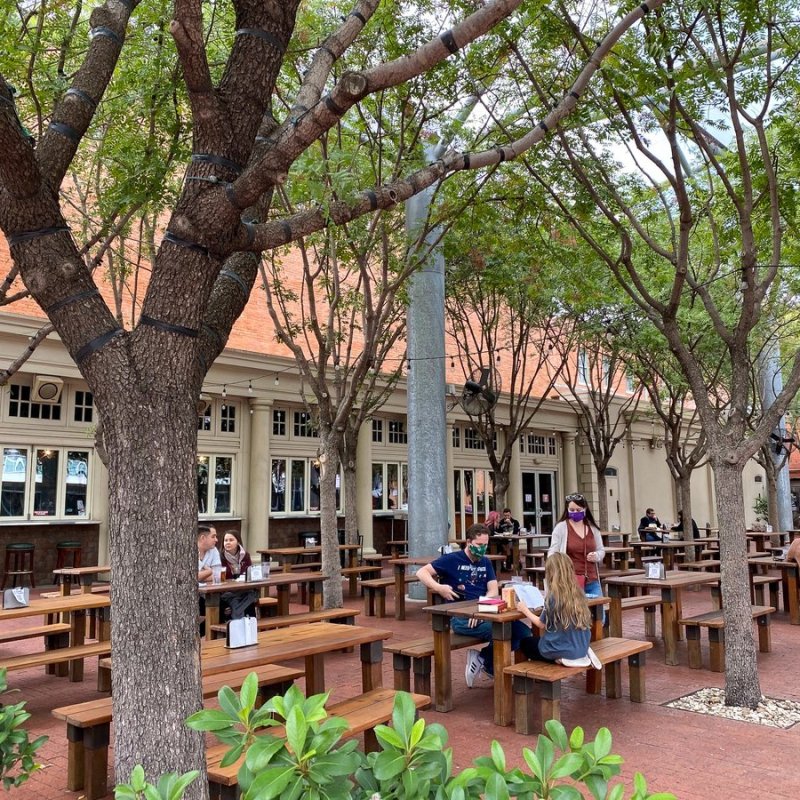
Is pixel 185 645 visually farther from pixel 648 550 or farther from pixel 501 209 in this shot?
pixel 648 550

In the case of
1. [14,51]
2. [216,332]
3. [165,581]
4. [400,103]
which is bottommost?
[165,581]

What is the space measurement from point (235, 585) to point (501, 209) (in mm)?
7433

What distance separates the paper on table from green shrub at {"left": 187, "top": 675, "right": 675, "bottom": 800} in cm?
443

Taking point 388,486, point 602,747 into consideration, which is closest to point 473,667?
point 602,747

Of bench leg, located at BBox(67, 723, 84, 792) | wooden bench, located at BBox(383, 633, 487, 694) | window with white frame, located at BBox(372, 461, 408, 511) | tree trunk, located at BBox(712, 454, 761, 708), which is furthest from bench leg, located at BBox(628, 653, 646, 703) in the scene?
window with white frame, located at BBox(372, 461, 408, 511)

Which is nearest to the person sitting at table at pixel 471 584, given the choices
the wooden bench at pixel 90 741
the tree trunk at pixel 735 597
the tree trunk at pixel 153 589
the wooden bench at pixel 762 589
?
the tree trunk at pixel 735 597

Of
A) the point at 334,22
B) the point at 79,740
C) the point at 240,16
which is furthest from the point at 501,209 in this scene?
the point at 79,740

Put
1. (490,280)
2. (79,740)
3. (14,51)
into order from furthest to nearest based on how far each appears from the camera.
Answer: (490,280) < (14,51) < (79,740)

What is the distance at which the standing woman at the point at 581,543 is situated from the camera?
870 centimetres

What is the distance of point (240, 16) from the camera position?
158 inches

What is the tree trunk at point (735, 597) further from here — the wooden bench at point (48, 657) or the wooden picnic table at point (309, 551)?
the wooden picnic table at point (309, 551)

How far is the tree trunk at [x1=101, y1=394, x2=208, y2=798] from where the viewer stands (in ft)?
10.7

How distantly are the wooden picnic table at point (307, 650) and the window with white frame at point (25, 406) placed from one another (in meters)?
11.4

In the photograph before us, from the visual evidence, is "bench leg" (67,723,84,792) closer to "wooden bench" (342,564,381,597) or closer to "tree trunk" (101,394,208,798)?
"tree trunk" (101,394,208,798)
